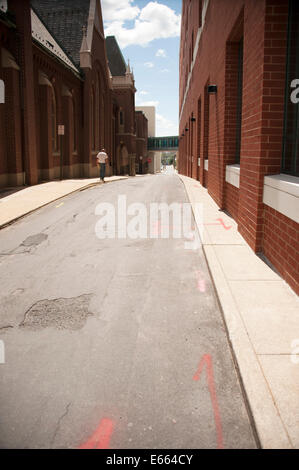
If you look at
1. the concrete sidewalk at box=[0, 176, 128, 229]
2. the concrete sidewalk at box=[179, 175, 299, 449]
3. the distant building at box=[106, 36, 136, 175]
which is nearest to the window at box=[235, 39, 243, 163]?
the concrete sidewalk at box=[179, 175, 299, 449]

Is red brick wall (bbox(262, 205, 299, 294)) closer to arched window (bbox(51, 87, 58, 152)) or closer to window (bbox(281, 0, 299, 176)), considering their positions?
window (bbox(281, 0, 299, 176))

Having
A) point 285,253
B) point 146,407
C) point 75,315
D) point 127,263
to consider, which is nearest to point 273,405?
point 146,407

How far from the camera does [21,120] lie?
17453 mm

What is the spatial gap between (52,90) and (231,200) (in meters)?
17.7

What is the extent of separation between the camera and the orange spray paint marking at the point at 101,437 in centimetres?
227

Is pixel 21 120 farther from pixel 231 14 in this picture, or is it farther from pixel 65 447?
pixel 65 447

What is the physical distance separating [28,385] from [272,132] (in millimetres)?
4630

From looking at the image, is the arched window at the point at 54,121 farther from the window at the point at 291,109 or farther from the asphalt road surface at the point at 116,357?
the window at the point at 291,109

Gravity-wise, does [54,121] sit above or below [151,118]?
below

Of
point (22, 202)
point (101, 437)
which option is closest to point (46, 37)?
point (22, 202)

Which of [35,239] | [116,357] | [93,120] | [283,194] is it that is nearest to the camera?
[116,357]

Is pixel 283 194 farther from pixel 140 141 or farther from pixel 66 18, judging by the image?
pixel 140 141

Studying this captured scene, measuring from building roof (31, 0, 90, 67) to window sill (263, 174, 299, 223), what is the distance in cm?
2812

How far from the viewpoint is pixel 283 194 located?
475 cm
